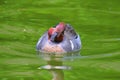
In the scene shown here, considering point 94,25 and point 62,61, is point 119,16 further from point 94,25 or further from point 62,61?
point 62,61

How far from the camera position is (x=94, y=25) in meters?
16.5

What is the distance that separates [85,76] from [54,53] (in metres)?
2.31

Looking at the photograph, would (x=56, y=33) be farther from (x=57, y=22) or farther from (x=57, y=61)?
(x=57, y=22)

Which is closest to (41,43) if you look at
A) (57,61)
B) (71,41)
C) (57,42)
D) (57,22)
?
(57,42)

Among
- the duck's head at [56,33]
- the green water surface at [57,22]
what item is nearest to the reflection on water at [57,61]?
the green water surface at [57,22]

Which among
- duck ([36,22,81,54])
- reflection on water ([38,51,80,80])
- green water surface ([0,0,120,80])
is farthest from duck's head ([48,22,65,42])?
green water surface ([0,0,120,80])

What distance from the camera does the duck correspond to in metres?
13.8

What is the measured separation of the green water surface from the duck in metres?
0.23

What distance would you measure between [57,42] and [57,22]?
2833 mm

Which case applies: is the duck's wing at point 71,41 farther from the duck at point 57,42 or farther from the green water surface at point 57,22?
the green water surface at point 57,22

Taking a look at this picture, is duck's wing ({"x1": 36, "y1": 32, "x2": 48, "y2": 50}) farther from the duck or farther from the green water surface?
the green water surface

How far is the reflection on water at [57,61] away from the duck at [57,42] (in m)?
0.15

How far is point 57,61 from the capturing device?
13.0 m

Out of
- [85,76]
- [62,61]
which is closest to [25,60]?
[62,61]
